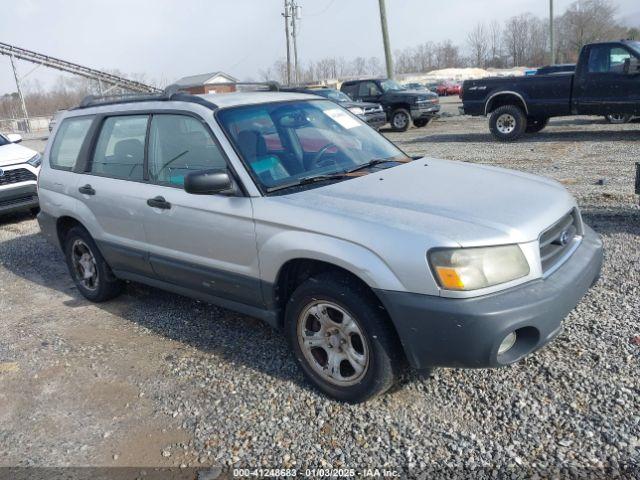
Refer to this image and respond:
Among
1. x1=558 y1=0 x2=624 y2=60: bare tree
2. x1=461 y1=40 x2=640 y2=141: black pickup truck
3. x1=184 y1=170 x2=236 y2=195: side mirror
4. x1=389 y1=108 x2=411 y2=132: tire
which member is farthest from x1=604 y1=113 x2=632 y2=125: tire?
x1=558 y1=0 x2=624 y2=60: bare tree

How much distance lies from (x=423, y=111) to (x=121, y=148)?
15.5 m

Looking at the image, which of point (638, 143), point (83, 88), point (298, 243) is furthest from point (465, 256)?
point (83, 88)

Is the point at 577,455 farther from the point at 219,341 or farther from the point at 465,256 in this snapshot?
the point at 219,341

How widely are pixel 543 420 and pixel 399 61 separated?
126 meters

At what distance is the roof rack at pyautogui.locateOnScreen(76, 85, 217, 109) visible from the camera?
3952 mm

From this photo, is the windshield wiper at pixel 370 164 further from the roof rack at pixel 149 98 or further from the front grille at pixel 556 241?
the front grille at pixel 556 241

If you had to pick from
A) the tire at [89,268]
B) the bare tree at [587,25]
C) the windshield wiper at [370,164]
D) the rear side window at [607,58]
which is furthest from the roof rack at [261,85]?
the bare tree at [587,25]

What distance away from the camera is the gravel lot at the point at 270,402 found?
9.20ft

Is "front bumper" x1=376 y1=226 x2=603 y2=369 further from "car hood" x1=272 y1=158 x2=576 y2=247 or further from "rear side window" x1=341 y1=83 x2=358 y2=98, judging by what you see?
"rear side window" x1=341 y1=83 x2=358 y2=98

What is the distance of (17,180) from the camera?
8.52 m

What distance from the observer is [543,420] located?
9.61 feet

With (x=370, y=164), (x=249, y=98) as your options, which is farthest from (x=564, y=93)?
(x=249, y=98)

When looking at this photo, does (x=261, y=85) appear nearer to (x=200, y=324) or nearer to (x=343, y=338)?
(x=200, y=324)

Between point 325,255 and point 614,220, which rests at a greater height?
point 325,255
